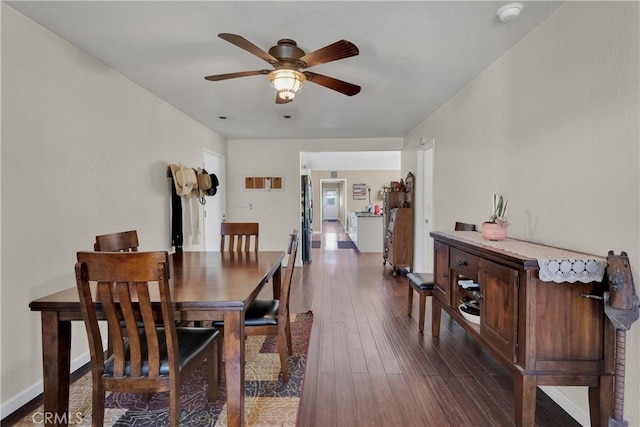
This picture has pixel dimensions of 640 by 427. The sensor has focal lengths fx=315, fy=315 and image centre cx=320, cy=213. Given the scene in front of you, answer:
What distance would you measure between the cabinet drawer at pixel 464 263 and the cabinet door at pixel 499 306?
0.25 feet

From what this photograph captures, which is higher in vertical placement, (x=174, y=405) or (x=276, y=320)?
(x=276, y=320)

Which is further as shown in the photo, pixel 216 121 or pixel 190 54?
pixel 216 121

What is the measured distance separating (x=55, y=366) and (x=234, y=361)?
0.84m

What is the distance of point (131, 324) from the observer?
136cm

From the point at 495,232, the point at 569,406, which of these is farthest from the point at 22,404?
the point at 569,406

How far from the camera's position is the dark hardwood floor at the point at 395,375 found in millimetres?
1785

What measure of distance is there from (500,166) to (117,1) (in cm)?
280

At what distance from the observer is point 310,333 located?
287 centimetres

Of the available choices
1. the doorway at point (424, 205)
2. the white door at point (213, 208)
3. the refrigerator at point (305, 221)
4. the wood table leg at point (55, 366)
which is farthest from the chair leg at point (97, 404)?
the refrigerator at point (305, 221)

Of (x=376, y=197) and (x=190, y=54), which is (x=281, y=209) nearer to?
(x=190, y=54)

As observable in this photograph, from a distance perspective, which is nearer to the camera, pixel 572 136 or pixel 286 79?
pixel 572 136

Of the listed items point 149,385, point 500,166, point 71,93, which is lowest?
point 149,385

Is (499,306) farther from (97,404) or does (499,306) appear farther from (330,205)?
(330,205)

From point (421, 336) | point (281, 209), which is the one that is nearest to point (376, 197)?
point (281, 209)
